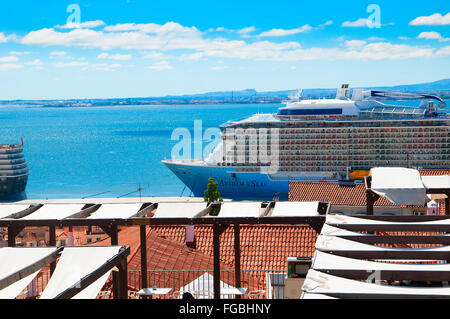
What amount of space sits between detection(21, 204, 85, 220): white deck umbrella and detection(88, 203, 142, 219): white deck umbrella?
0.22m

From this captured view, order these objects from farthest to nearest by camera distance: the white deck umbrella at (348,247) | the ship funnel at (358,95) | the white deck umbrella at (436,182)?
the ship funnel at (358,95) → the white deck umbrella at (436,182) → the white deck umbrella at (348,247)

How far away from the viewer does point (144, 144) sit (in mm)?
108000

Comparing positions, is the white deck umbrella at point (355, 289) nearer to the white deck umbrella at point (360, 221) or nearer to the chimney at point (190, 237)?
the white deck umbrella at point (360, 221)

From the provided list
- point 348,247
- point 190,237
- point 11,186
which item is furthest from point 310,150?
point 348,247

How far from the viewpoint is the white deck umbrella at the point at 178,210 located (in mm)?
6062

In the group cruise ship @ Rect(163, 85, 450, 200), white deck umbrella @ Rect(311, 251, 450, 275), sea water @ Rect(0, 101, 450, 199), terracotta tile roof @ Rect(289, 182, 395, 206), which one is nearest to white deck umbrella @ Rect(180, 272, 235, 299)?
white deck umbrella @ Rect(311, 251, 450, 275)

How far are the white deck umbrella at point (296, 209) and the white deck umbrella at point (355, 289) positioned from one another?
7.98 feet

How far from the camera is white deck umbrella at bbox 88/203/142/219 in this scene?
6.07 meters

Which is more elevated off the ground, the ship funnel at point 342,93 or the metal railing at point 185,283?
the ship funnel at point 342,93

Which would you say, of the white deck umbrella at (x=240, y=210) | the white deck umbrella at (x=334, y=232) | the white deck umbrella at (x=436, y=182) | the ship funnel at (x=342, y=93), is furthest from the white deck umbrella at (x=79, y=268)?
the ship funnel at (x=342, y=93)

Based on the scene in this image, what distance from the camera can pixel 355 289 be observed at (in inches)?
127
